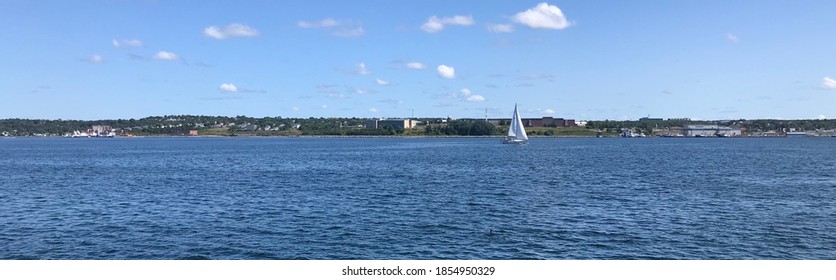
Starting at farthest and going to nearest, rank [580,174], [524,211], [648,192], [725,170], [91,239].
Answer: [725,170] → [580,174] → [648,192] → [524,211] → [91,239]

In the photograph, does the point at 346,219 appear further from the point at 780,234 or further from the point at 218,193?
the point at 780,234

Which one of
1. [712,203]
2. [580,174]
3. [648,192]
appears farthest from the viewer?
[580,174]

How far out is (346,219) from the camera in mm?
41875

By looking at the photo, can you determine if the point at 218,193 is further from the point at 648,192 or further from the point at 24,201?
the point at 648,192

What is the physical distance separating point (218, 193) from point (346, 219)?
19603 millimetres

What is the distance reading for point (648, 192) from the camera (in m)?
56.5

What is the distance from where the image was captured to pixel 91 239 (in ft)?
117
